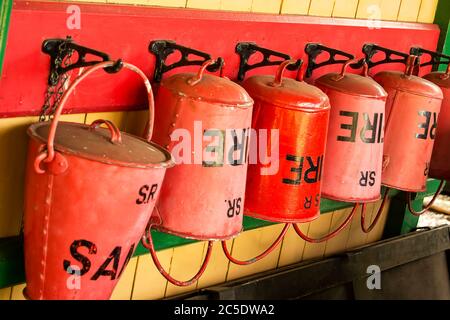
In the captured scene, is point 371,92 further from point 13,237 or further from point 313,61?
point 13,237

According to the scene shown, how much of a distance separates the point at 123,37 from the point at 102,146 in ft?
1.34

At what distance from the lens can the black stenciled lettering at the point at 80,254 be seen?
5.98ft

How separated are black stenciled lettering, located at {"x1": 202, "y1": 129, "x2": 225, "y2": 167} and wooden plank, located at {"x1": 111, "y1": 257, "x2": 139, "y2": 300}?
60 centimetres

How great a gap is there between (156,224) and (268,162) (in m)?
0.43

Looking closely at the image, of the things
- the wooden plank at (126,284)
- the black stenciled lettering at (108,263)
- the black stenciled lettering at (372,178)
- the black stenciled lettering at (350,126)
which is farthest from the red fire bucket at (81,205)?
the black stenciled lettering at (372,178)

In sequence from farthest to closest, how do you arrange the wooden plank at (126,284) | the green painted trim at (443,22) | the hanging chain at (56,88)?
the green painted trim at (443,22) → the wooden plank at (126,284) → the hanging chain at (56,88)

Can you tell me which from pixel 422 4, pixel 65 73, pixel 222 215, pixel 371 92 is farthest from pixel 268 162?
pixel 422 4

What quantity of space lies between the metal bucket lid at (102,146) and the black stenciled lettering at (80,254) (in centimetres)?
20

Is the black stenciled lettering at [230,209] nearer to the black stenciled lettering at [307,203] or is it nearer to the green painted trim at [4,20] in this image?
the black stenciled lettering at [307,203]

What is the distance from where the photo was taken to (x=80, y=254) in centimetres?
183

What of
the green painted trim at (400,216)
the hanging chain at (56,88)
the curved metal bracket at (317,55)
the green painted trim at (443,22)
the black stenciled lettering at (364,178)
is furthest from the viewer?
the green painted trim at (400,216)

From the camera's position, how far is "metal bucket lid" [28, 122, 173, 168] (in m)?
1.79

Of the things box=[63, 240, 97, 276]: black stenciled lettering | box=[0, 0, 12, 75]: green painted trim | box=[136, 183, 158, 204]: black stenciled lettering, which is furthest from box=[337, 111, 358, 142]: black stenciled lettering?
box=[0, 0, 12, 75]: green painted trim

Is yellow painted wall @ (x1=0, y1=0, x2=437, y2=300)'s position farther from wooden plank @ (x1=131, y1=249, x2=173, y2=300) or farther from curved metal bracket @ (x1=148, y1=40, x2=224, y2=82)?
curved metal bracket @ (x1=148, y1=40, x2=224, y2=82)
